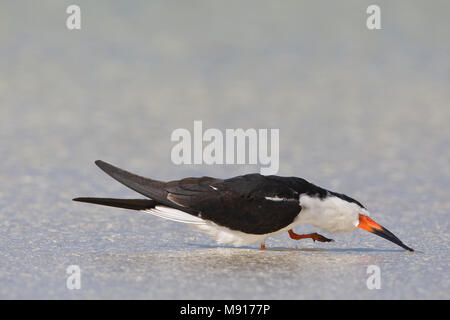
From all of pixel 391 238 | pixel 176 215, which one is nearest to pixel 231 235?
pixel 176 215

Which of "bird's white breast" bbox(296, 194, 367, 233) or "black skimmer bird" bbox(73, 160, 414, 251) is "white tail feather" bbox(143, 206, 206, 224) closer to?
"black skimmer bird" bbox(73, 160, 414, 251)

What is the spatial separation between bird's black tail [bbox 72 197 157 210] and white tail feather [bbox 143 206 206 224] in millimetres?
39

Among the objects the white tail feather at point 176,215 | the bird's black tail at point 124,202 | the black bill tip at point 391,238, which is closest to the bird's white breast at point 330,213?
the black bill tip at point 391,238

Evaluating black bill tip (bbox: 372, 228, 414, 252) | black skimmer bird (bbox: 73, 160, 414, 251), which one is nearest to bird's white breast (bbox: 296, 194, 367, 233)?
black skimmer bird (bbox: 73, 160, 414, 251)

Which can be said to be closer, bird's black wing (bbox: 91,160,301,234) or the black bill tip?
bird's black wing (bbox: 91,160,301,234)

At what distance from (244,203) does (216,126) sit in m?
3.39

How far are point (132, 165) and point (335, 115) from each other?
242cm

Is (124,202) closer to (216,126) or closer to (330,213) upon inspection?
(330,213)

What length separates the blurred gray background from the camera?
4133 millimetres

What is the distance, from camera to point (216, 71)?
374 inches

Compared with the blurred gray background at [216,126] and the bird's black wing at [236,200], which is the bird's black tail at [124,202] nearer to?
the bird's black wing at [236,200]

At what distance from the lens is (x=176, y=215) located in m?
4.50
